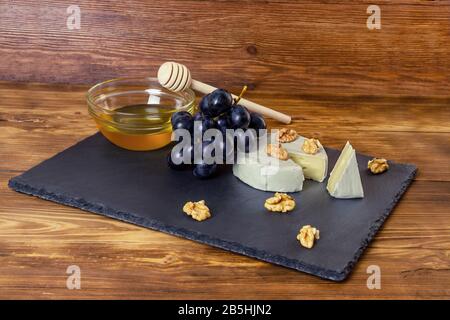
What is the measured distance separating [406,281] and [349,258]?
3.4 inches

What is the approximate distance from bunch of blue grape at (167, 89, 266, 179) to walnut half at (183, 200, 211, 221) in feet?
0.39

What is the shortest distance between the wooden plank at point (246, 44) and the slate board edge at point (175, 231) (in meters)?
0.63

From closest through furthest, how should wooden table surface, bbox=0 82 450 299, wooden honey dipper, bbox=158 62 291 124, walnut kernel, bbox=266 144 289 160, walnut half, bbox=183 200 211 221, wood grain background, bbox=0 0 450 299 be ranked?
wooden table surface, bbox=0 82 450 299 → walnut half, bbox=183 200 211 221 → walnut kernel, bbox=266 144 289 160 → wooden honey dipper, bbox=158 62 291 124 → wood grain background, bbox=0 0 450 299

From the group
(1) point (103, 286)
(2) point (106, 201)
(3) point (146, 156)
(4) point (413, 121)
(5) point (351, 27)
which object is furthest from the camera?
(5) point (351, 27)

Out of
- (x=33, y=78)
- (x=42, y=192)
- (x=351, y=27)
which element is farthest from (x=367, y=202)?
(x=33, y=78)

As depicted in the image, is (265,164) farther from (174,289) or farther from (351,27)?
(351,27)

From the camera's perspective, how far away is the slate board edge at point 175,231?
3.24 feet

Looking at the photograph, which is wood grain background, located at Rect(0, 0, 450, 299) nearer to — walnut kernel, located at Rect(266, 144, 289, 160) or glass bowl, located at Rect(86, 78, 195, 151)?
glass bowl, located at Rect(86, 78, 195, 151)

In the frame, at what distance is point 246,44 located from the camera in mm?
1762

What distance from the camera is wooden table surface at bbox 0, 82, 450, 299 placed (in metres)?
0.95

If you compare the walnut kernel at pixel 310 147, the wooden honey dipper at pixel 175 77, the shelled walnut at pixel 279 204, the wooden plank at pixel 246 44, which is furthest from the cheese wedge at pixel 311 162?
the wooden plank at pixel 246 44

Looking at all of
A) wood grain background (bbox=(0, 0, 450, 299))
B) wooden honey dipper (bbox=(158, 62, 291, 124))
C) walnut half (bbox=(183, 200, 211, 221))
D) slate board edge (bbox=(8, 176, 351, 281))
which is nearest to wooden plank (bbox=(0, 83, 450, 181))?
wood grain background (bbox=(0, 0, 450, 299))

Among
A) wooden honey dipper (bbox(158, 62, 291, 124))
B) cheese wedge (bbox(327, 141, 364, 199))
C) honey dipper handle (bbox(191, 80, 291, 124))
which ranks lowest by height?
cheese wedge (bbox(327, 141, 364, 199))

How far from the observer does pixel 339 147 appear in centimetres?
145
